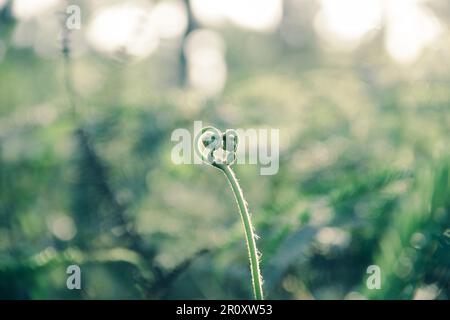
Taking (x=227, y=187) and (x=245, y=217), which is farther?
(x=227, y=187)

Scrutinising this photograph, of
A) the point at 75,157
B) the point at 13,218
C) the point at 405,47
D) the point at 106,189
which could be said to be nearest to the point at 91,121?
the point at 75,157

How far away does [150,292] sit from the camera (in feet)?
3.87

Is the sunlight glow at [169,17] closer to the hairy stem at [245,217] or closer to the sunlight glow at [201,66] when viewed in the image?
the sunlight glow at [201,66]

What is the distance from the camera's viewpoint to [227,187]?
181 centimetres

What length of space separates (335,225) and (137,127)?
0.70 meters

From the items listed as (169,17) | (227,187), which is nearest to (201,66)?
(169,17)

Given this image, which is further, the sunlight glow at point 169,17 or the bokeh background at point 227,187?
the sunlight glow at point 169,17

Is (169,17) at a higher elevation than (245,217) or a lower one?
higher

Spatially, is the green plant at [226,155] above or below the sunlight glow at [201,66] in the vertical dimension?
below

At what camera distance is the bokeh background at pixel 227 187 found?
1039 millimetres

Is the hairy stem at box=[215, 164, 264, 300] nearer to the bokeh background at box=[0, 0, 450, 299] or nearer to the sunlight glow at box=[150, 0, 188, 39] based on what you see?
the bokeh background at box=[0, 0, 450, 299]

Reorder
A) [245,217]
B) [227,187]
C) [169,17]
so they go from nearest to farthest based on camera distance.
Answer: [245,217], [227,187], [169,17]

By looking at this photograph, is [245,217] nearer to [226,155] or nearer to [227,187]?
[226,155]

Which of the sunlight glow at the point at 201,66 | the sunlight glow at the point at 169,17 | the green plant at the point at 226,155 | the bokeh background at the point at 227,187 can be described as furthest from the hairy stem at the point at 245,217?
the sunlight glow at the point at 201,66
